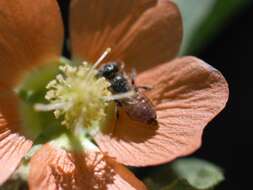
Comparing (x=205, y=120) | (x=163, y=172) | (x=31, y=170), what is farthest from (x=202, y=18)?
(x=31, y=170)

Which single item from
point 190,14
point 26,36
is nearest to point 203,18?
point 190,14

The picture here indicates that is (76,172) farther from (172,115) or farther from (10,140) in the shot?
(172,115)

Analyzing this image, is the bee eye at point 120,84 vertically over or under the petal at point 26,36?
under

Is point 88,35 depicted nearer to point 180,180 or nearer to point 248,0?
point 180,180

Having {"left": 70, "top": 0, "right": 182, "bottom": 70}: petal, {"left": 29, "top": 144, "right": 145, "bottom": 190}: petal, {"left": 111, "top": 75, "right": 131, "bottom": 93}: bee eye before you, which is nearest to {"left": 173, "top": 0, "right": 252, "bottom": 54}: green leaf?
{"left": 70, "top": 0, "right": 182, "bottom": 70}: petal

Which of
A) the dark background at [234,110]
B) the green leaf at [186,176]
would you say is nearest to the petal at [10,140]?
the green leaf at [186,176]

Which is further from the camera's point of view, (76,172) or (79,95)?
(79,95)

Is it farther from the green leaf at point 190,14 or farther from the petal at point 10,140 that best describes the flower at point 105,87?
the green leaf at point 190,14
